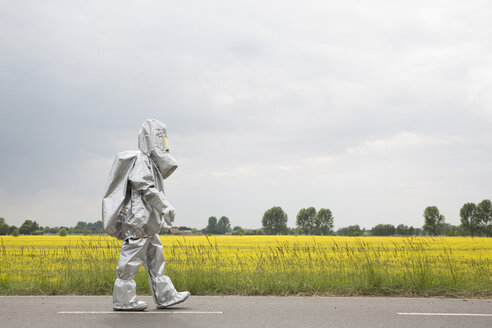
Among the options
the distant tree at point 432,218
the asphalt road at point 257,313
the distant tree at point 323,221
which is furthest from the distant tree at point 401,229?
the asphalt road at point 257,313

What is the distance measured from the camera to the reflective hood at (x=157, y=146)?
7.38 m

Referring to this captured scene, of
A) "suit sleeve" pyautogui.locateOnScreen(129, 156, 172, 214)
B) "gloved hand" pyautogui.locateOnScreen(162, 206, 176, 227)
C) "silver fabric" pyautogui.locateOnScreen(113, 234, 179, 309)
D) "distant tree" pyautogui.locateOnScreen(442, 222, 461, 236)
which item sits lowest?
"distant tree" pyautogui.locateOnScreen(442, 222, 461, 236)

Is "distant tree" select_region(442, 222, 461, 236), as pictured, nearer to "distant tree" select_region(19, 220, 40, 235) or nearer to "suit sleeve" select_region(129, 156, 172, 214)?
"distant tree" select_region(19, 220, 40, 235)

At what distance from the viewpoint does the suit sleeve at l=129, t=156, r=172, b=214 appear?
6.93 metres

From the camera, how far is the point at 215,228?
138250mm

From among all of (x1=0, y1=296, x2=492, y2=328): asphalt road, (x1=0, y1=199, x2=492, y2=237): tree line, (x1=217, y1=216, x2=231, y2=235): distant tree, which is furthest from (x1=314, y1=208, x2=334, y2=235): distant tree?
(x1=0, y1=296, x2=492, y2=328): asphalt road

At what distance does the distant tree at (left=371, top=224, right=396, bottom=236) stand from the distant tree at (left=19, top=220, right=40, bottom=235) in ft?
246

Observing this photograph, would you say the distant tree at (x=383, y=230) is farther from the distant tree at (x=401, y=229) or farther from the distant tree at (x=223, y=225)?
the distant tree at (x=223, y=225)

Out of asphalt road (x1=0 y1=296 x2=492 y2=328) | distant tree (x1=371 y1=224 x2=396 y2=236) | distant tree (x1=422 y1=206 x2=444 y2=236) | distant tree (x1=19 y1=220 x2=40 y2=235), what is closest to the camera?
asphalt road (x1=0 y1=296 x2=492 y2=328)

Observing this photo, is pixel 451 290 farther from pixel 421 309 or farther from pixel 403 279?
pixel 421 309

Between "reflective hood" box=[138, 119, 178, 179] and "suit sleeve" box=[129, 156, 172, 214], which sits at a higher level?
"reflective hood" box=[138, 119, 178, 179]

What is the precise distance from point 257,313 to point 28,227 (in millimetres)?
81249

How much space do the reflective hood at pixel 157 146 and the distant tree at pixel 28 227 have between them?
7865 cm

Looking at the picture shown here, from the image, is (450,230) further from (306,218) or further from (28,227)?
(28,227)
